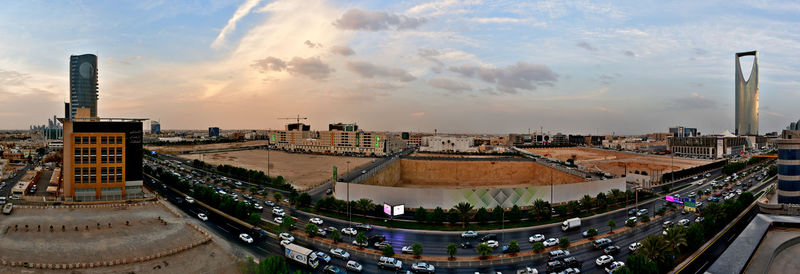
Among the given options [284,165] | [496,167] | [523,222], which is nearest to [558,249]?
[523,222]

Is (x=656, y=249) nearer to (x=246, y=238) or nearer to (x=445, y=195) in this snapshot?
(x=445, y=195)

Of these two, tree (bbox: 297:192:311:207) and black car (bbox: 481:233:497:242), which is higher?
tree (bbox: 297:192:311:207)

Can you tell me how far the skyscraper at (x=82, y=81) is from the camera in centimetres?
13062

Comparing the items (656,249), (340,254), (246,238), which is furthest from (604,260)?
(246,238)

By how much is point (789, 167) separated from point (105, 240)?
49.7 metres

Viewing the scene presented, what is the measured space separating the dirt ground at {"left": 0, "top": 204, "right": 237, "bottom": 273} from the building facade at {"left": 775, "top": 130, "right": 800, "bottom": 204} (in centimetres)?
4007

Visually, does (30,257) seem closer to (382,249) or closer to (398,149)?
(382,249)

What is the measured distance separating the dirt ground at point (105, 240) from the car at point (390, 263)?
7.68m

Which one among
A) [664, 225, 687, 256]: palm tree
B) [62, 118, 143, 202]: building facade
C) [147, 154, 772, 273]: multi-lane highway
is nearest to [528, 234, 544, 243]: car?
[147, 154, 772, 273]: multi-lane highway

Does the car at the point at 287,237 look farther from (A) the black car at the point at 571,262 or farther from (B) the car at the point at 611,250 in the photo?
(B) the car at the point at 611,250

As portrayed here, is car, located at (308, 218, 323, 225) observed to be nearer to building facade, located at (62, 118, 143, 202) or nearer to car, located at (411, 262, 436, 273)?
car, located at (411, 262, 436, 273)

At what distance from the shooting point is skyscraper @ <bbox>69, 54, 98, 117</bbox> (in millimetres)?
130625

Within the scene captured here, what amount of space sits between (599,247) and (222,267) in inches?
851

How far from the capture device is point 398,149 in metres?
104
